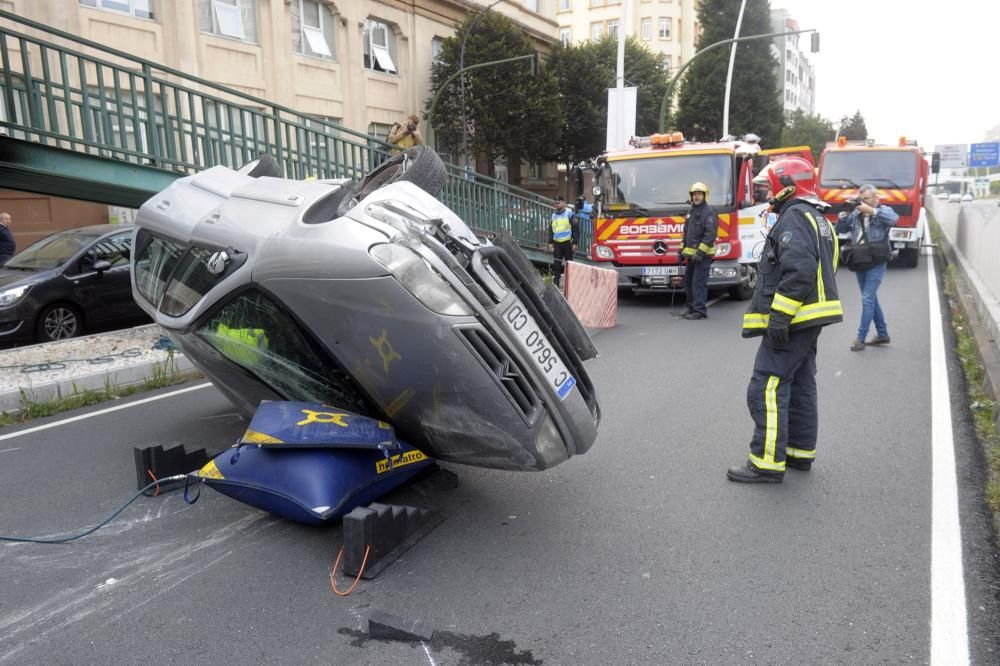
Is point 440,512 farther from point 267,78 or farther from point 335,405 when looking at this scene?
point 267,78

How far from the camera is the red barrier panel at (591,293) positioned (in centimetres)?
1038

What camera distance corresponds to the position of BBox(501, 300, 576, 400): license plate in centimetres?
334

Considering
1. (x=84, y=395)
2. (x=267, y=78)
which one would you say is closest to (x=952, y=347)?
(x=84, y=395)

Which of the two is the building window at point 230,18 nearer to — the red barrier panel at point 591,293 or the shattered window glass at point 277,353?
the red barrier panel at point 591,293

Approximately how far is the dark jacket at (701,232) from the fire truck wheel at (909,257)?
344 inches

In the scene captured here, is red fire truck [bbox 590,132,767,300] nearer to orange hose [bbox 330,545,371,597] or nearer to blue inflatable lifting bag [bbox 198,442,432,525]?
blue inflatable lifting bag [bbox 198,442,432,525]

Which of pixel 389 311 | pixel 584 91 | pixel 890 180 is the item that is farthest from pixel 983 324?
pixel 584 91

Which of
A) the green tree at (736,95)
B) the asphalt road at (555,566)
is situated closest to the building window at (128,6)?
the asphalt road at (555,566)

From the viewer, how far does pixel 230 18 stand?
66.5ft

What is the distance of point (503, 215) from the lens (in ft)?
48.5

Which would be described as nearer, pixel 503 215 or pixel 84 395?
pixel 84 395

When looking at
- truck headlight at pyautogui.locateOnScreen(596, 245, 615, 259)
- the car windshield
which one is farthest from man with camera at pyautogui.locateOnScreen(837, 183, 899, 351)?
the car windshield

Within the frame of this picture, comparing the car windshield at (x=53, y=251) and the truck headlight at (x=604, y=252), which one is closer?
the car windshield at (x=53, y=251)

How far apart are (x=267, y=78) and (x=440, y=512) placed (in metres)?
19.8
